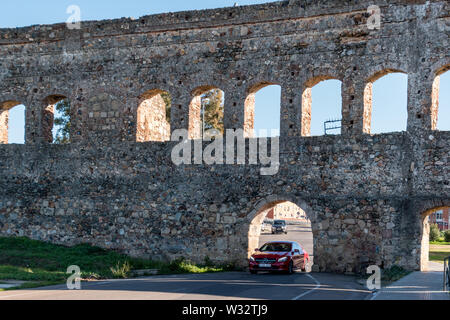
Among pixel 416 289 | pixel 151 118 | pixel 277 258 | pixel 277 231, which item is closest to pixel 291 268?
pixel 277 258

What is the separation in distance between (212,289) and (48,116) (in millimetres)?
13308

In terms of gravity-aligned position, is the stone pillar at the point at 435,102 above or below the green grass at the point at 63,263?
above

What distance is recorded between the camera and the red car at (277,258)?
18891 millimetres

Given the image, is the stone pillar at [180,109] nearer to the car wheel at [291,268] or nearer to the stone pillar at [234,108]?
the stone pillar at [234,108]

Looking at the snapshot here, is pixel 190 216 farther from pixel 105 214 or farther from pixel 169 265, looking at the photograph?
pixel 105 214

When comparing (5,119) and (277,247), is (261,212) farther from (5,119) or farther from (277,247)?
(5,119)

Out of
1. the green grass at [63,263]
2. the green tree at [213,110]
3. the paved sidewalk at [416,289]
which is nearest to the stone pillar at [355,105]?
the paved sidewalk at [416,289]

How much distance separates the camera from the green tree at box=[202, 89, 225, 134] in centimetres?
4181

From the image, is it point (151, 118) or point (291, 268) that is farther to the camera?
point (151, 118)

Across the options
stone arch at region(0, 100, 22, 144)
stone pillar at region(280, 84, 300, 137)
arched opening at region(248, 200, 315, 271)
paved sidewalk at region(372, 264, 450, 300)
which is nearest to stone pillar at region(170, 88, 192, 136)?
stone pillar at region(280, 84, 300, 137)

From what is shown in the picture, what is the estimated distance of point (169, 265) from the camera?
65.3ft

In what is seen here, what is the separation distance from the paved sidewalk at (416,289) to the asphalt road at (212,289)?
531 millimetres

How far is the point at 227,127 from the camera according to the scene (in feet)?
69.8

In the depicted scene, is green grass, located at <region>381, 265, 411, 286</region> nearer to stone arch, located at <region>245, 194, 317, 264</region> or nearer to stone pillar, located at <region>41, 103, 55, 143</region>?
stone arch, located at <region>245, 194, 317, 264</region>
